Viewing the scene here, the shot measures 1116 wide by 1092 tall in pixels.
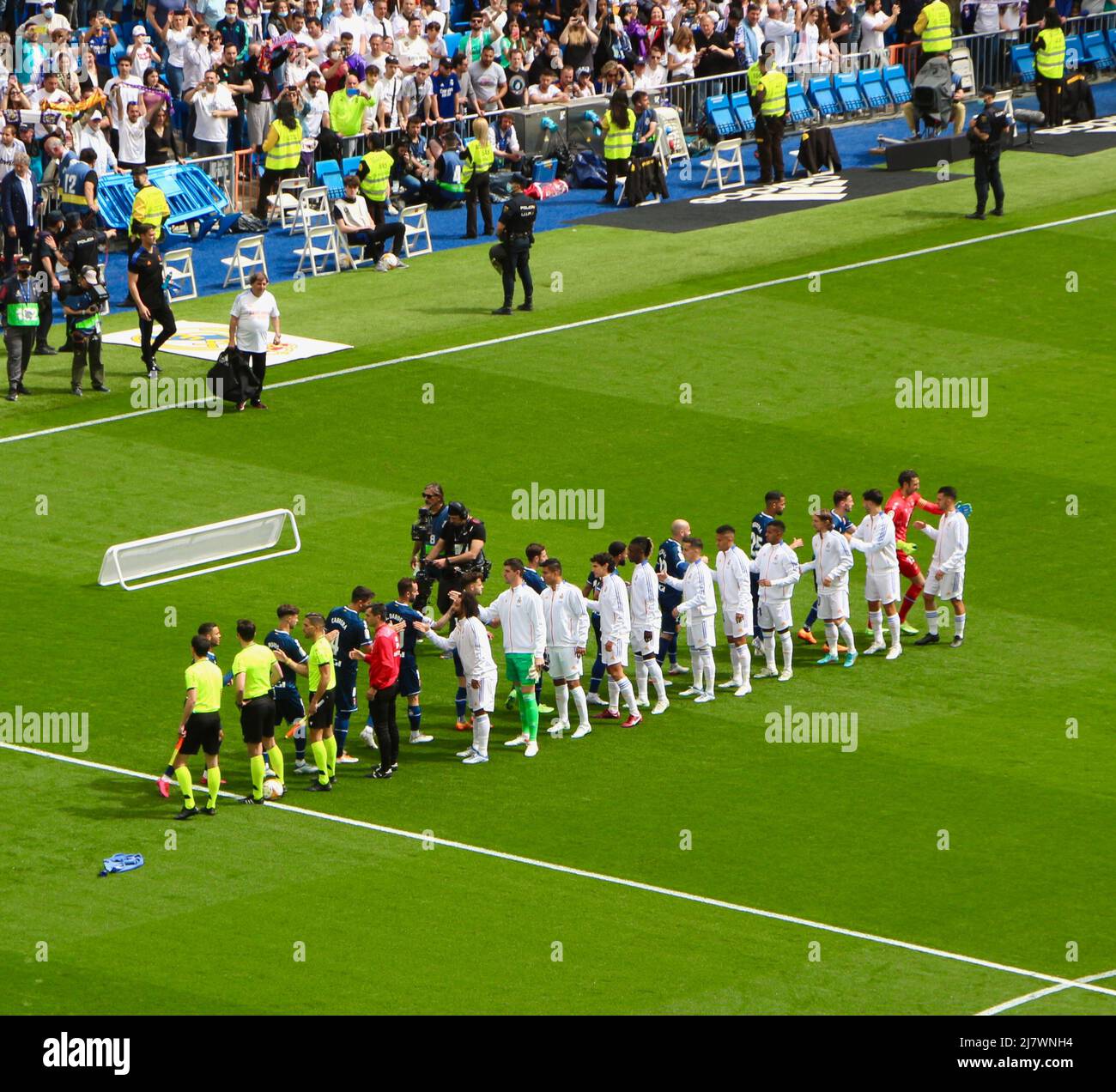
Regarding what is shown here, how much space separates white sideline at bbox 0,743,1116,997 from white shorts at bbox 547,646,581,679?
319cm

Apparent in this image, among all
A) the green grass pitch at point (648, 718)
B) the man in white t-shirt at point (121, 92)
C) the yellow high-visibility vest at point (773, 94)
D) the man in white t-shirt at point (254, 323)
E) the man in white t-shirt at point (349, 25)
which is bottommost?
the green grass pitch at point (648, 718)

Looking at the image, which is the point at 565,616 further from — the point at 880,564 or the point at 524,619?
the point at 880,564

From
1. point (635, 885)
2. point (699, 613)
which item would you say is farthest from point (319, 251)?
point (635, 885)

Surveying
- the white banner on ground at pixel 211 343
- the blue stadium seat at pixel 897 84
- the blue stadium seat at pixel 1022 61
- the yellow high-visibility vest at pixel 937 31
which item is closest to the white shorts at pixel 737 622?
the white banner on ground at pixel 211 343

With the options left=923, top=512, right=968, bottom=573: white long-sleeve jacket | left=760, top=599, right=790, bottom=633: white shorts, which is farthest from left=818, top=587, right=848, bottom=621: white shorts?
left=923, top=512, right=968, bottom=573: white long-sleeve jacket

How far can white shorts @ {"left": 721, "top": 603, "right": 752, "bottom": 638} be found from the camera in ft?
84.6

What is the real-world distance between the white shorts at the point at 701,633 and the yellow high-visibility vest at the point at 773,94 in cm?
2344

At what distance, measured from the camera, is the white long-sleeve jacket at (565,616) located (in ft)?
80.0

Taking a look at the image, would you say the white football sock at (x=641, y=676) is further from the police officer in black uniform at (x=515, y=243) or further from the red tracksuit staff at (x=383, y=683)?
the police officer in black uniform at (x=515, y=243)

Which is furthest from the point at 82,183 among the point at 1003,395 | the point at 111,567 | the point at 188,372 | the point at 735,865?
the point at 735,865

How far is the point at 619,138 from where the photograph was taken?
46.0 metres

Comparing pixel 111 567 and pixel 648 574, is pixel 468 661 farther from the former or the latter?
pixel 111 567

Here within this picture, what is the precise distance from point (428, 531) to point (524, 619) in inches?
119

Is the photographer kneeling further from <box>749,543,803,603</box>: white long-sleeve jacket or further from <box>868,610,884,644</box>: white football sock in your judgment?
<box>868,610,884,644</box>: white football sock
